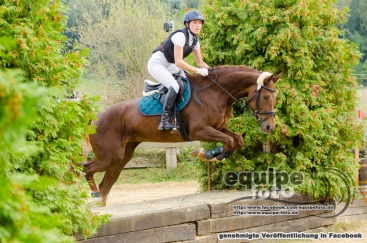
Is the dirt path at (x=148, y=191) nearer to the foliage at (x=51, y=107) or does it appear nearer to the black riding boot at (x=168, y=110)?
the black riding boot at (x=168, y=110)

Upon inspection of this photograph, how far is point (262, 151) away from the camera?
23.4 ft

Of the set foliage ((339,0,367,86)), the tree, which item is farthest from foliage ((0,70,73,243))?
foliage ((339,0,367,86))

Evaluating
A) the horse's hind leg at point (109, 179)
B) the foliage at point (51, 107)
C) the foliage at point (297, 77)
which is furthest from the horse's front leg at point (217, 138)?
the foliage at point (51, 107)

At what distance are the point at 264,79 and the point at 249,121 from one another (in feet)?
2.74

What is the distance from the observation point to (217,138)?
21.0 ft

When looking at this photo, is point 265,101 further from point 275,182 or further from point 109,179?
point 109,179

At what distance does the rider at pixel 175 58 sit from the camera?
20.9ft

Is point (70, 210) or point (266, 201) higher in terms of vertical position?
point (70, 210)

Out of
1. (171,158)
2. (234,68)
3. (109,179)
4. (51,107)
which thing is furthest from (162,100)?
(171,158)

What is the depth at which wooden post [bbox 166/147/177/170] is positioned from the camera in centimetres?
1259

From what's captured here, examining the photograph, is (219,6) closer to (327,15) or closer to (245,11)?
(245,11)

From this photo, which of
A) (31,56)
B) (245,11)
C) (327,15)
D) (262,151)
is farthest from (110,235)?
(327,15)

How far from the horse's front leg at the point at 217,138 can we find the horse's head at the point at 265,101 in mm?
424

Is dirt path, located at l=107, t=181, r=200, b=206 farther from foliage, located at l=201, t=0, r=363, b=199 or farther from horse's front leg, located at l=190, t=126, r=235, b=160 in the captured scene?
horse's front leg, located at l=190, t=126, r=235, b=160
